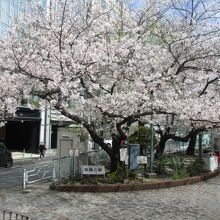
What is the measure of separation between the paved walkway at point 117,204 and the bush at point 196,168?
2.95 m

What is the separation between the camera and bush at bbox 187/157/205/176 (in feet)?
64.7

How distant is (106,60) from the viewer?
14547 mm

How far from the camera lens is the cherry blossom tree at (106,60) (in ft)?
47.9

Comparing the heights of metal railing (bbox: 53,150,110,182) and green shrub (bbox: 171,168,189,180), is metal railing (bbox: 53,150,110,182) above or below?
above

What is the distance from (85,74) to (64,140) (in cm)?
497

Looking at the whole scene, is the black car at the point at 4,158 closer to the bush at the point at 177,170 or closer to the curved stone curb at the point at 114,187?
the bush at the point at 177,170

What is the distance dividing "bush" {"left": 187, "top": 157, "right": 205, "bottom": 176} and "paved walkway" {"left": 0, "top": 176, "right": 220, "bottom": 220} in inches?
116

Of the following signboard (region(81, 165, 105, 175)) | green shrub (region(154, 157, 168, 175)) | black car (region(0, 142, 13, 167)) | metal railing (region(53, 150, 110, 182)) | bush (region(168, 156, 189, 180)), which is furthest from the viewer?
black car (region(0, 142, 13, 167))

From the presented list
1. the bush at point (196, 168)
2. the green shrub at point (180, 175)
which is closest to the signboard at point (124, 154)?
the green shrub at point (180, 175)

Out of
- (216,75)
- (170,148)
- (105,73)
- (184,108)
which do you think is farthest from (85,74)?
(170,148)

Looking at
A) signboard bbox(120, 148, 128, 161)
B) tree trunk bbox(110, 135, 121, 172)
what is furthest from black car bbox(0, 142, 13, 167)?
tree trunk bbox(110, 135, 121, 172)

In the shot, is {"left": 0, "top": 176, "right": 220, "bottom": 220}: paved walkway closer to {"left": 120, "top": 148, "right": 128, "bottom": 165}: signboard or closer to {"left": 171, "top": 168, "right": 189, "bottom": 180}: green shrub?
{"left": 171, "top": 168, "right": 189, "bottom": 180}: green shrub

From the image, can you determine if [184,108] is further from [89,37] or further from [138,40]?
[89,37]

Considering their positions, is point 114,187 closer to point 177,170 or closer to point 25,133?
point 177,170
